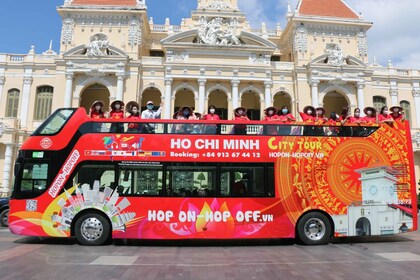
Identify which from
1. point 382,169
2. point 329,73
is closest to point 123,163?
point 382,169

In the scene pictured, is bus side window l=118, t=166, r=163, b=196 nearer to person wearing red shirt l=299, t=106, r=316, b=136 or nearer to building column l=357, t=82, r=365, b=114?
person wearing red shirt l=299, t=106, r=316, b=136

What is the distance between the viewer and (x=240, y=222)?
9.26 m

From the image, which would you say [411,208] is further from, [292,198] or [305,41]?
[305,41]

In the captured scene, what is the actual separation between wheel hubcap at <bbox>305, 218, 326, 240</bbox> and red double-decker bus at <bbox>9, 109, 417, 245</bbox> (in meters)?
0.03

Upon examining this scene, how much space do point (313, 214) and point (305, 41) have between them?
2571 cm

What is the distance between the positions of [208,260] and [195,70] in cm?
2381

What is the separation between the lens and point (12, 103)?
30.0 meters

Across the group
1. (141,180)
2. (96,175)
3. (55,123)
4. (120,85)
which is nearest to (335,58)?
(120,85)

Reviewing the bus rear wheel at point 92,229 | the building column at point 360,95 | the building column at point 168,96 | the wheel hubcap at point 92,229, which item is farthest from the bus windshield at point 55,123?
the building column at point 360,95

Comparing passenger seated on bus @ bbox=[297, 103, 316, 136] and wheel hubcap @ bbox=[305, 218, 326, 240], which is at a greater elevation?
passenger seated on bus @ bbox=[297, 103, 316, 136]

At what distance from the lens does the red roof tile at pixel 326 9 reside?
3350 cm

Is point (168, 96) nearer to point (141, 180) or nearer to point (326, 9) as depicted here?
point (326, 9)

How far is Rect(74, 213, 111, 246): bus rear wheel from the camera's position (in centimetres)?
922

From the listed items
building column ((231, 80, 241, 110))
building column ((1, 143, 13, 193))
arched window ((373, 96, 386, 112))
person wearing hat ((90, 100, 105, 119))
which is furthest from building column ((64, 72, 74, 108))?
arched window ((373, 96, 386, 112))
